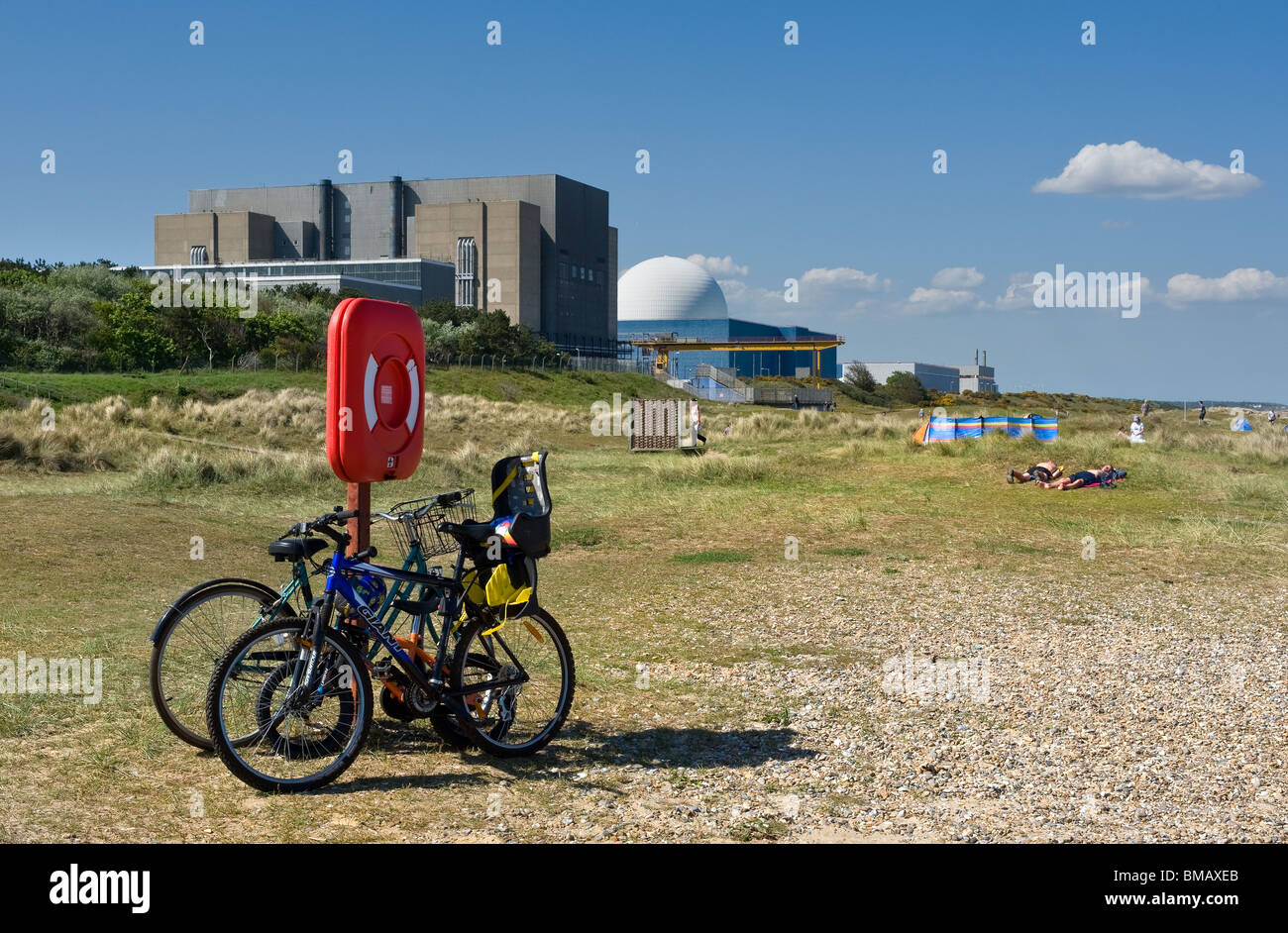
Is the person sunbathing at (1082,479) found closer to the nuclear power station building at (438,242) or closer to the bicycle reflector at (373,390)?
the bicycle reflector at (373,390)

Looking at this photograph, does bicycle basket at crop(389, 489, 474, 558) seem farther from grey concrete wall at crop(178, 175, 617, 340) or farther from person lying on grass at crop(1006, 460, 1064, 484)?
grey concrete wall at crop(178, 175, 617, 340)

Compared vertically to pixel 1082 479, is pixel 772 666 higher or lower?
lower

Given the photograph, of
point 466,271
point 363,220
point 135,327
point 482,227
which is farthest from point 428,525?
point 363,220

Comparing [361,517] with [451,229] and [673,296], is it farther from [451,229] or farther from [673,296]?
[673,296]

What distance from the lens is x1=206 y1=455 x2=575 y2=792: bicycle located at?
5012 millimetres

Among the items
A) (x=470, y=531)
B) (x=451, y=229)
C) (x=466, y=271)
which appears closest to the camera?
(x=470, y=531)

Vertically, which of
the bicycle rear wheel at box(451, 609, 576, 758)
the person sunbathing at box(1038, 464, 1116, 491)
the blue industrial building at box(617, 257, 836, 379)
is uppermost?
the blue industrial building at box(617, 257, 836, 379)

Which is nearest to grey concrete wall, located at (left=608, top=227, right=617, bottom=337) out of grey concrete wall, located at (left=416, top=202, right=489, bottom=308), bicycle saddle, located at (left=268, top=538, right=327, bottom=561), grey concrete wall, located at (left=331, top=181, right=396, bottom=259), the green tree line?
grey concrete wall, located at (left=416, top=202, right=489, bottom=308)

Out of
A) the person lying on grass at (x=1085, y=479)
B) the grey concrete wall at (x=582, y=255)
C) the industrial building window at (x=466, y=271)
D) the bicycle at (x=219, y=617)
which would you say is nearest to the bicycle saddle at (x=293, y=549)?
the bicycle at (x=219, y=617)

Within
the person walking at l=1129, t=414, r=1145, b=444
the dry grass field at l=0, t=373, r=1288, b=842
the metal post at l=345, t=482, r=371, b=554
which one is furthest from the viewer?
the person walking at l=1129, t=414, r=1145, b=444

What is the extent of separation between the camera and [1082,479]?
20.9 meters

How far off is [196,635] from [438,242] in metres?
99.6

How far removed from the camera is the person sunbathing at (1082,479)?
20.7 meters

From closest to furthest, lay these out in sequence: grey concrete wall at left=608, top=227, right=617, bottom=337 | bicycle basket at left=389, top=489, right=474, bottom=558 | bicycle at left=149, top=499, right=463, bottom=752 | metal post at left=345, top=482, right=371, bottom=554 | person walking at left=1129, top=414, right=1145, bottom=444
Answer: bicycle at left=149, top=499, right=463, bottom=752
bicycle basket at left=389, top=489, right=474, bottom=558
metal post at left=345, top=482, right=371, bottom=554
person walking at left=1129, top=414, right=1145, bottom=444
grey concrete wall at left=608, top=227, right=617, bottom=337
